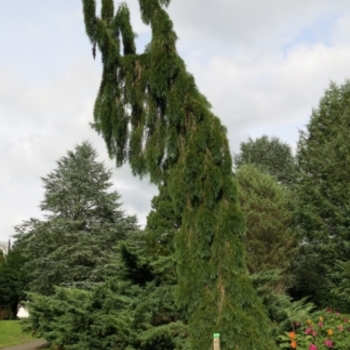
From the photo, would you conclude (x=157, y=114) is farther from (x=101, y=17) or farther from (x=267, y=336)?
(x=267, y=336)

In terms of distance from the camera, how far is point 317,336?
857cm

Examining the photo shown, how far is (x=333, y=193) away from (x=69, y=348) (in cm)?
1239

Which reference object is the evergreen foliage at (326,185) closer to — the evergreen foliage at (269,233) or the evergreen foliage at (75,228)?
the evergreen foliage at (269,233)

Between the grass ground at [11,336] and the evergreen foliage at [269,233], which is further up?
the evergreen foliage at [269,233]

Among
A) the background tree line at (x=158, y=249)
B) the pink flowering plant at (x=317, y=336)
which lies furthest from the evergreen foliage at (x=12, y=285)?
the pink flowering plant at (x=317, y=336)

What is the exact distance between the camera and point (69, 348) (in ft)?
26.1

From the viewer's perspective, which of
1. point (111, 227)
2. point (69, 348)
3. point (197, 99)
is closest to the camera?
point (197, 99)

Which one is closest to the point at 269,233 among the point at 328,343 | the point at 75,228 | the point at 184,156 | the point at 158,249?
the point at 158,249

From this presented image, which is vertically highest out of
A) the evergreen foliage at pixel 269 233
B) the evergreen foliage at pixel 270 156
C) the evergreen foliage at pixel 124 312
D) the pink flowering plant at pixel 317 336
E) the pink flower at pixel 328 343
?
the evergreen foliage at pixel 270 156

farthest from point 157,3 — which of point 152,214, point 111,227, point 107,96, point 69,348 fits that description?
point 111,227

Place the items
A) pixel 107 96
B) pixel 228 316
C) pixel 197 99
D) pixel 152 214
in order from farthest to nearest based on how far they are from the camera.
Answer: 1. pixel 152 214
2. pixel 107 96
3. pixel 197 99
4. pixel 228 316

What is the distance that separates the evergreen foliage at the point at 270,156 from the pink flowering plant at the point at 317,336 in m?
22.3

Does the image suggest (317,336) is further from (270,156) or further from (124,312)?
(270,156)

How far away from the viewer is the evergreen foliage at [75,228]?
2333cm
